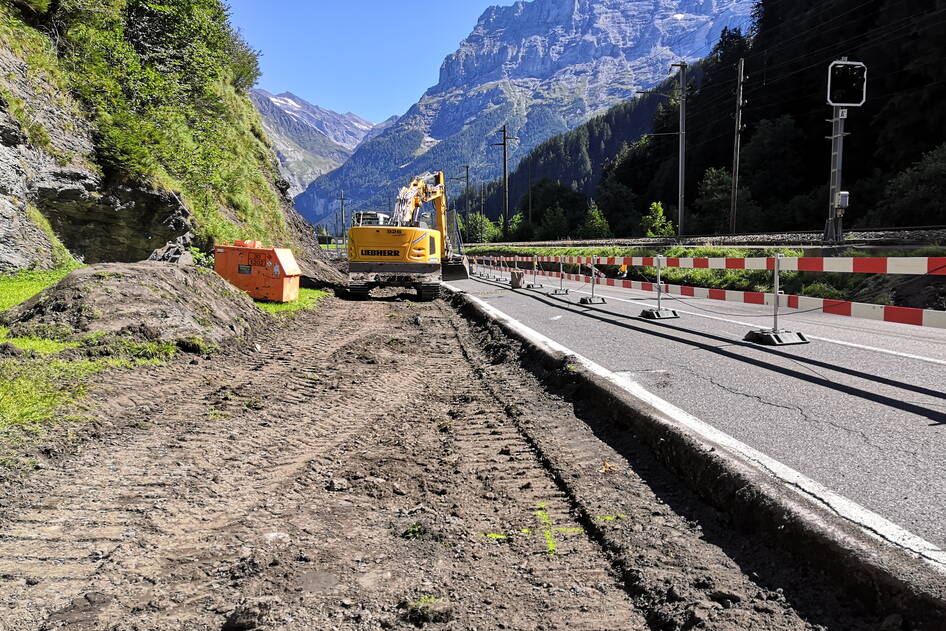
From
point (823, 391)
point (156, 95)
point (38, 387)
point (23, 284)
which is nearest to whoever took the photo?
point (38, 387)

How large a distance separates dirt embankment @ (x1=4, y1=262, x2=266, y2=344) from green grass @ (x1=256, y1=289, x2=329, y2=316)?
2.54 m

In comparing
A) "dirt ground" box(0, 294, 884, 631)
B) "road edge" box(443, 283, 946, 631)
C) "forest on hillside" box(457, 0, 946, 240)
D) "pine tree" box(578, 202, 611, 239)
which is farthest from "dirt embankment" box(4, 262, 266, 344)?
"pine tree" box(578, 202, 611, 239)

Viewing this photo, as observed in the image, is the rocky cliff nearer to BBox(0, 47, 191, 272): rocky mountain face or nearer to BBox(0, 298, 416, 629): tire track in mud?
BBox(0, 47, 191, 272): rocky mountain face

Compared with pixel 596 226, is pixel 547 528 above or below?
below

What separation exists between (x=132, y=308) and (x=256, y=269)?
579 cm

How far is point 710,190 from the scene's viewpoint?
172 ft

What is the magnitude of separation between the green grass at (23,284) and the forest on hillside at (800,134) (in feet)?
73.6

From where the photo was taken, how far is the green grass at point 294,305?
456 inches

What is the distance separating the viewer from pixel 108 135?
A: 507 inches

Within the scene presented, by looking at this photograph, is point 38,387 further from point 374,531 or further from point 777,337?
point 777,337

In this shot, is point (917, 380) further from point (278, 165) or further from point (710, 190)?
point (710, 190)

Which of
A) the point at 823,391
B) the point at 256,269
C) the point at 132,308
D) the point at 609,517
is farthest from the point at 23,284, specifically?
the point at 823,391

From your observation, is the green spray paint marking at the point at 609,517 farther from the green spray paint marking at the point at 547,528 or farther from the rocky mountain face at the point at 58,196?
the rocky mountain face at the point at 58,196

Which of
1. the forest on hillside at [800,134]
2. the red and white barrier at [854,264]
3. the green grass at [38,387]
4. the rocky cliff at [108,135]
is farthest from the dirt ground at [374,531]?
the forest on hillside at [800,134]
